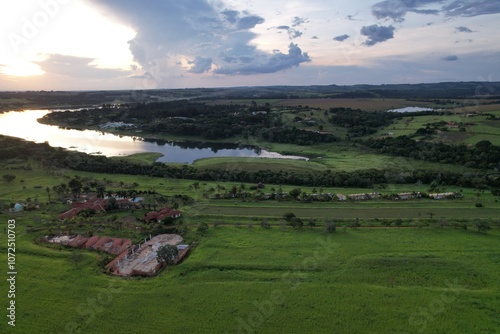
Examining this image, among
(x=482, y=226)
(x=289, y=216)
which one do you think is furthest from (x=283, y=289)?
(x=482, y=226)

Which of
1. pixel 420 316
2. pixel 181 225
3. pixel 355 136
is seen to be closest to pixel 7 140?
pixel 181 225

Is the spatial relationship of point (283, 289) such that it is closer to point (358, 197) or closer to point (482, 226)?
point (482, 226)

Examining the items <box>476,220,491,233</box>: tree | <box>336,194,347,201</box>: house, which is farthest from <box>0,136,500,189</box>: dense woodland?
<box>476,220,491,233</box>: tree

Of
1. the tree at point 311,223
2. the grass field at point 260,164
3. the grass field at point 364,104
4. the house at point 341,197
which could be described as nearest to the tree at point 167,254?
the tree at point 311,223

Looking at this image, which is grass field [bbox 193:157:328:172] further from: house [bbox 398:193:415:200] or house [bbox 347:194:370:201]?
house [bbox 398:193:415:200]

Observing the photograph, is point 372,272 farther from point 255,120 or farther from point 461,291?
point 255,120

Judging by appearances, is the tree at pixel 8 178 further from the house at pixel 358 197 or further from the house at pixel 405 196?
the house at pixel 405 196
